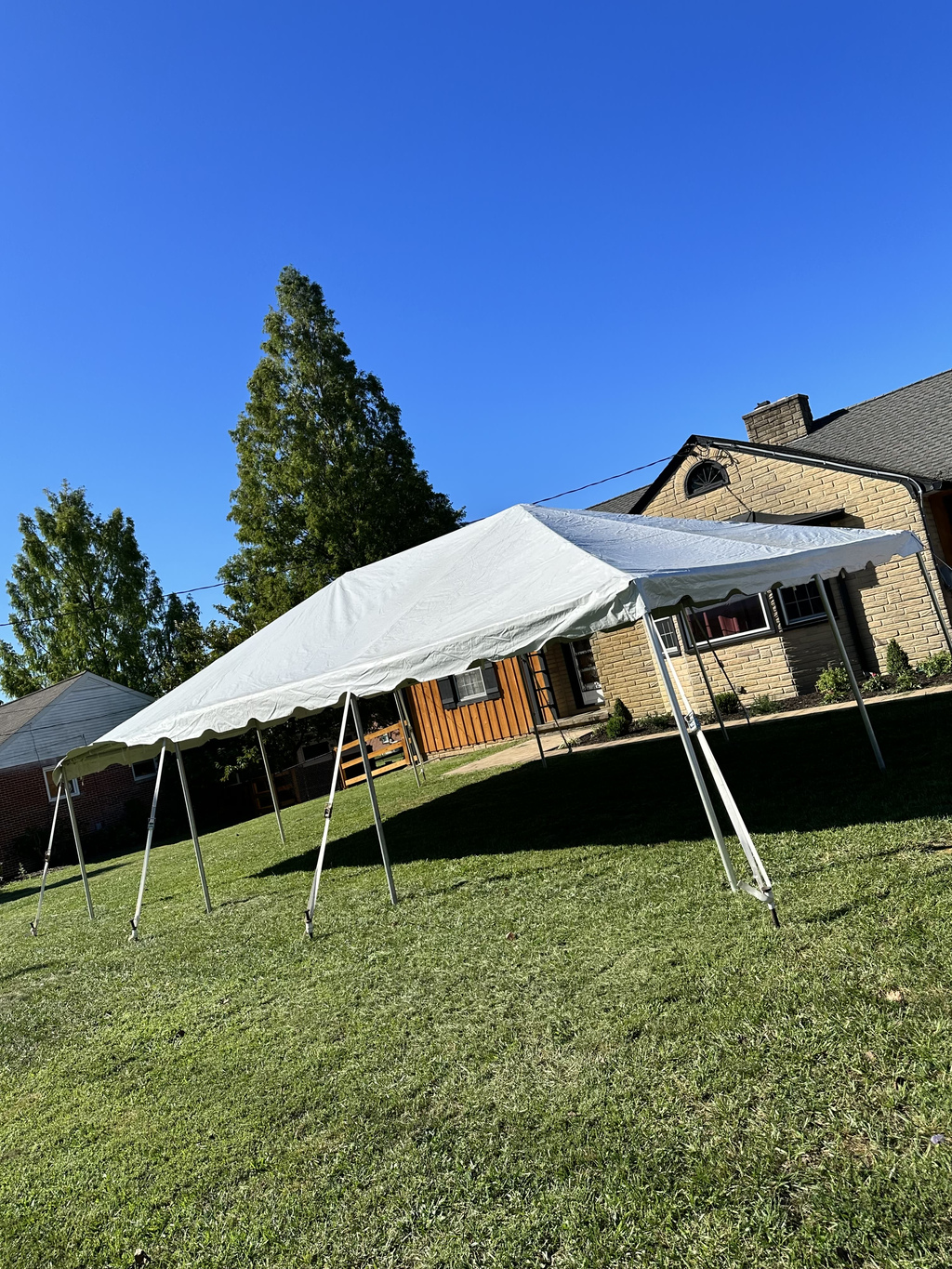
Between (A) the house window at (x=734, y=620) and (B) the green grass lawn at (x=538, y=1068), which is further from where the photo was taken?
(A) the house window at (x=734, y=620)

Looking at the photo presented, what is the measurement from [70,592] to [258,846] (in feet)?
81.4

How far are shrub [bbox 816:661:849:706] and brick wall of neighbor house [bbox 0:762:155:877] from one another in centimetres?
1820

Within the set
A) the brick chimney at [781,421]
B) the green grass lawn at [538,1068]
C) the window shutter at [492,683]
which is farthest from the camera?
the window shutter at [492,683]

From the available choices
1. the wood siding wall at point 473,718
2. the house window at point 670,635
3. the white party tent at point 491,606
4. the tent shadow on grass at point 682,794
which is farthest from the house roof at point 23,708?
the house window at point 670,635

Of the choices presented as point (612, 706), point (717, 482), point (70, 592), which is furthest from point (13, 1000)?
point (70, 592)

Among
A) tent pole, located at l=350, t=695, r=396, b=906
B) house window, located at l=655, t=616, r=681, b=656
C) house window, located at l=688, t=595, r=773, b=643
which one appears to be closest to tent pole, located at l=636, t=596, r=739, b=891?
tent pole, located at l=350, t=695, r=396, b=906

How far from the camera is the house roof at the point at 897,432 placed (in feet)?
44.1

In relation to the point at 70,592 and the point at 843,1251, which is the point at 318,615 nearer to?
the point at 843,1251

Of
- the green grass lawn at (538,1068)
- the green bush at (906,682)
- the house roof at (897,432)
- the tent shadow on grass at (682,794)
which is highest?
the house roof at (897,432)

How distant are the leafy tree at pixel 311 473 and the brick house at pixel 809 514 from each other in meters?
9.81

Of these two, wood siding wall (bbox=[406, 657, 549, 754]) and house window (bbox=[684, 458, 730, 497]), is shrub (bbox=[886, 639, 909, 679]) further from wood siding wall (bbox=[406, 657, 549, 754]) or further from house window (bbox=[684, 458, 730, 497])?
wood siding wall (bbox=[406, 657, 549, 754])

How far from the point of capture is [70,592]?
33.6 m

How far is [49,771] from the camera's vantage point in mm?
20766

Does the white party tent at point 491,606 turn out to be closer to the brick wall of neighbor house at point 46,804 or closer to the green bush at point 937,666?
the green bush at point 937,666
